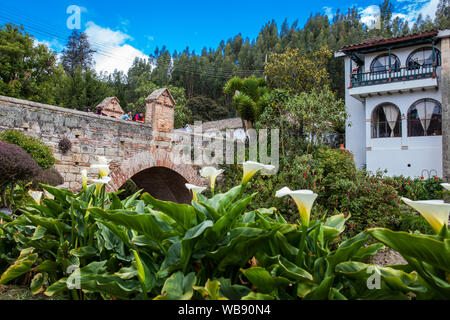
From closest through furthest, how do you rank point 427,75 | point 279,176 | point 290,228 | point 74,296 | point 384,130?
point 290,228
point 74,296
point 279,176
point 427,75
point 384,130

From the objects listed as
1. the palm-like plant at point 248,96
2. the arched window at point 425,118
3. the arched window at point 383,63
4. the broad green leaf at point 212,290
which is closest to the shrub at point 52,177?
the broad green leaf at point 212,290

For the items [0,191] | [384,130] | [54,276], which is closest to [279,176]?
[0,191]

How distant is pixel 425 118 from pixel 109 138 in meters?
13.3

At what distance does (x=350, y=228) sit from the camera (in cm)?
654

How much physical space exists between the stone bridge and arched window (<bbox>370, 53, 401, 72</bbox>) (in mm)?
10974

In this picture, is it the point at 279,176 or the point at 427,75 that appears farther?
the point at 427,75

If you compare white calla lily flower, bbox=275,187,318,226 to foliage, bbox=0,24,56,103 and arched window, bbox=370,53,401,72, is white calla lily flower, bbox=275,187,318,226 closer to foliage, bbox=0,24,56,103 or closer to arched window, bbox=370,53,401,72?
arched window, bbox=370,53,401,72

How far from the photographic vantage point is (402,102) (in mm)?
14391

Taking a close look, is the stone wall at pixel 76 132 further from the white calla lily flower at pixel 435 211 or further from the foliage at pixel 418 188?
the foliage at pixel 418 188

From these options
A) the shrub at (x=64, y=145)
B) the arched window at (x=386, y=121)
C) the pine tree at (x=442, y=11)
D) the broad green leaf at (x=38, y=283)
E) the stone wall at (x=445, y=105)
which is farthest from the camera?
the pine tree at (x=442, y=11)

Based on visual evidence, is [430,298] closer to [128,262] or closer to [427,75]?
[128,262]

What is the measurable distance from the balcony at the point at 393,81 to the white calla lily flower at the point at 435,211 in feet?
48.5

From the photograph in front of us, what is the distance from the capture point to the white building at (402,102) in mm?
13445
